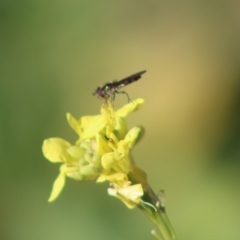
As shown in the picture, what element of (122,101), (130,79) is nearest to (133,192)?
(130,79)

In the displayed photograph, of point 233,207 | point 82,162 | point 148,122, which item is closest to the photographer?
point 82,162

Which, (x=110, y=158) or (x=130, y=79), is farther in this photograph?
(x=130, y=79)

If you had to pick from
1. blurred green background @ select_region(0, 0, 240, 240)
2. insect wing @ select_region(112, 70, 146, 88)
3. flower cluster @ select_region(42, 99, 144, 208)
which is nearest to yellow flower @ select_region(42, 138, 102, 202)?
flower cluster @ select_region(42, 99, 144, 208)

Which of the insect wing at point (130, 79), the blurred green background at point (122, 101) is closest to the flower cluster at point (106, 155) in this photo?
the insect wing at point (130, 79)

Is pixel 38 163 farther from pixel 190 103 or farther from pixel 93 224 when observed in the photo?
pixel 190 103

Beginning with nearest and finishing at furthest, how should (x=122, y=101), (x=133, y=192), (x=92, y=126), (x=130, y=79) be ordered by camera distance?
1. (x=133, y=192)
2. (x=92, y=126)
3. (x=130, y=79)
4. (x=122, y=101)

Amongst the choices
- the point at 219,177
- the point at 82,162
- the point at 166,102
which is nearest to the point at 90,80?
the point at 166,102

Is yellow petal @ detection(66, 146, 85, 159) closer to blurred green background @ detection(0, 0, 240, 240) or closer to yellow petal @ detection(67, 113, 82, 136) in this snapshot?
yellow petal @ detection(67, 113, 82, 136)

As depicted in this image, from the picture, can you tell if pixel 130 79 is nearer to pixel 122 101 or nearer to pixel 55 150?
pixel 55 150
